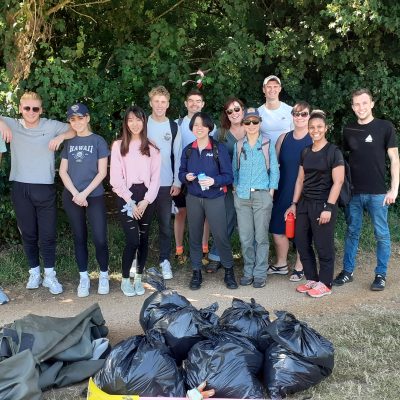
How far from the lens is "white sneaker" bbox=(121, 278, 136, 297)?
5729mm

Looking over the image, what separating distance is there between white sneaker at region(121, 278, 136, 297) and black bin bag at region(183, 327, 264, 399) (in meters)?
1.91

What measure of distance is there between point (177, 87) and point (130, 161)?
1.90 metres

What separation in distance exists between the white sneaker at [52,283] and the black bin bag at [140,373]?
2.12 metres

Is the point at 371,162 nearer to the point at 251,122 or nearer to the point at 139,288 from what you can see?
the point at 251,122

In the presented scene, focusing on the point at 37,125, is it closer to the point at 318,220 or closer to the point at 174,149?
the point at 174,149

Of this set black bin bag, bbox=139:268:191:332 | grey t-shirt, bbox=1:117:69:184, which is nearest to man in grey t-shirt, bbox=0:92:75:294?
grey t-shirt, bbox=1:117:69:184

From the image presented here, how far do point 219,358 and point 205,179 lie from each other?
2.16 metres

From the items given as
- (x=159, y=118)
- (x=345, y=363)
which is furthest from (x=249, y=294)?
(x=159, y=118)

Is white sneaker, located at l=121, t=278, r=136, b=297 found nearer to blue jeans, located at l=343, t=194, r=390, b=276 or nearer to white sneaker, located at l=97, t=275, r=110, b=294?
white sneaker, located at l=97, t=275, r=110, b=294

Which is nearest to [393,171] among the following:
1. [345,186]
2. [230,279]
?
[345,186]

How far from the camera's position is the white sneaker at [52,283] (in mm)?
5805

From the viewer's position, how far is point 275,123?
6.02 meters

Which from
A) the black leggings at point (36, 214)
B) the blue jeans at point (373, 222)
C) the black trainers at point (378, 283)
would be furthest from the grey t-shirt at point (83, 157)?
the black trainers at point (378, 283)

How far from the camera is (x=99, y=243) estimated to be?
567 cm
